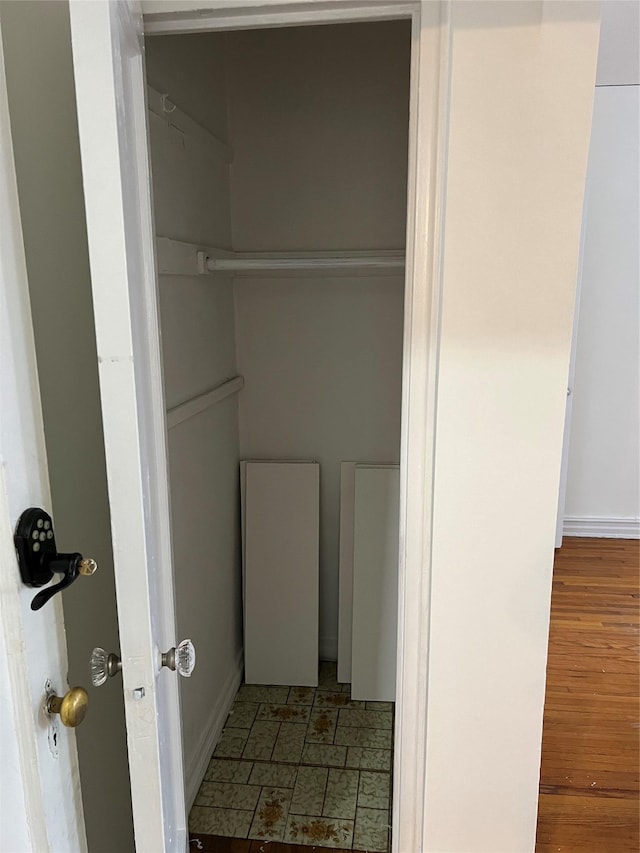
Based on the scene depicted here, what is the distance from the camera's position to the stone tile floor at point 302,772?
2002 mm

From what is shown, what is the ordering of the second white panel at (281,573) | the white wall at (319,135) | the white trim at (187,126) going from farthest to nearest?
the second white panel at (281,573) → the white wall at (319,135) → the white trim at (187,126)

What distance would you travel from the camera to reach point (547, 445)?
1221 mm

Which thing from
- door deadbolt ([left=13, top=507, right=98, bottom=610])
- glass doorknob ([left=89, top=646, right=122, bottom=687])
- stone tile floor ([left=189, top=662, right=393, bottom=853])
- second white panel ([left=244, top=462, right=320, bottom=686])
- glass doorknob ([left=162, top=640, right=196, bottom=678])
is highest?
door deadbolt ([left=13, top=507, right=98, bottom=610])

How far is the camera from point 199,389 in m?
2.14

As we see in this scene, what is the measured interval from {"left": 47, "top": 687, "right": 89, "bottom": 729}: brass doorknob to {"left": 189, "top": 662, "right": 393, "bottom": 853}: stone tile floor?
1280mm

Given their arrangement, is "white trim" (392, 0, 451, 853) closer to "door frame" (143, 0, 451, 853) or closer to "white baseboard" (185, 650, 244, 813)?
"door frame" (143, 0, 451, 853)

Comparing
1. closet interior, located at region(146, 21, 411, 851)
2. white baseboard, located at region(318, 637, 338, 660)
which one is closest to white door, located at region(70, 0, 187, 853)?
closet interior, located at region(146, 21, 411, 851)

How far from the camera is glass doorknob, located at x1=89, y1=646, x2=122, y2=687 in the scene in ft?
3.27

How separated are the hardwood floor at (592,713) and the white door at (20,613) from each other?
62.3 inches

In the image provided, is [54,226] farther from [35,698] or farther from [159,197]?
[35,698]

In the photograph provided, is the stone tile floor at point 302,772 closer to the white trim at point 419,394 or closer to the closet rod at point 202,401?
the white trim at point 419,394

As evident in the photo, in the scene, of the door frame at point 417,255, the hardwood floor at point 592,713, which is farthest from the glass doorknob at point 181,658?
the hardwood floor at point 592,713

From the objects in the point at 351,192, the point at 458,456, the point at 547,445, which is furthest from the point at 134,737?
the point at 351,192

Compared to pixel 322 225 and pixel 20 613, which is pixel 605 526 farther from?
pixel 20 613
